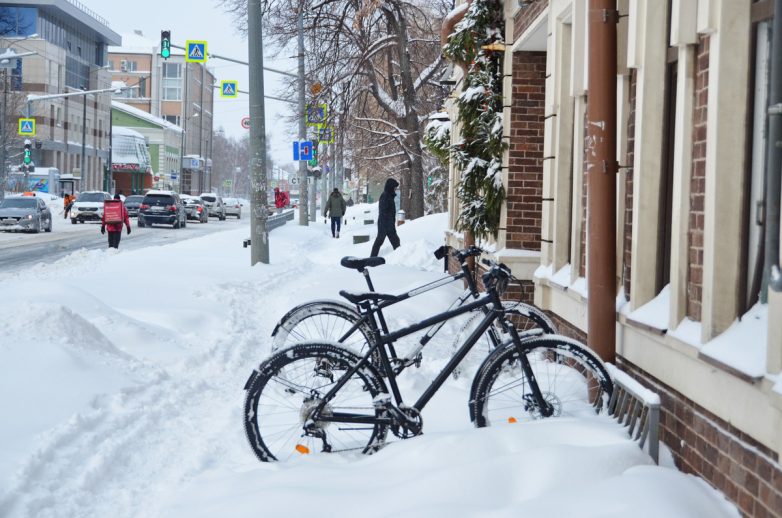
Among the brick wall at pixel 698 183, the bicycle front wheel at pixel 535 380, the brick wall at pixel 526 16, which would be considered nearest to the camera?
the brick wall at pixel 698 183

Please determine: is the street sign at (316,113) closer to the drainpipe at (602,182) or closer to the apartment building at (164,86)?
the drainpipe at (602,182)

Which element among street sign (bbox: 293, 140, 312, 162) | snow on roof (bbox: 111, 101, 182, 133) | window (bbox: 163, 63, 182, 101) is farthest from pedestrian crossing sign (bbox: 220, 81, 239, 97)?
window (bbox: 163, 63, 182, 101)

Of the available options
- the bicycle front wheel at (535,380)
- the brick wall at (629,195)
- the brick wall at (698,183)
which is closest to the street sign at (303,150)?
the brick wall at (629,195)

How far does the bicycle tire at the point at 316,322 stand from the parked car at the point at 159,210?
3724cm

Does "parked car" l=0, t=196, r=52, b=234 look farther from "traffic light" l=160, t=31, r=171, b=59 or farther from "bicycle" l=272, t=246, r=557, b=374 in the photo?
"bicycle" l=272, t=246, r=557, b=374

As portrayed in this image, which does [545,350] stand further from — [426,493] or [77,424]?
[77,424]

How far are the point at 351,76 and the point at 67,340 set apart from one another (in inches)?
792

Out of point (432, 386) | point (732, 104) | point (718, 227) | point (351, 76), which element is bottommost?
point (432, 386)

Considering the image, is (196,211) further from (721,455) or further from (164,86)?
(164,86)

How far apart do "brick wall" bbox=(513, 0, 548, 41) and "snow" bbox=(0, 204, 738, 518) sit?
2884mm

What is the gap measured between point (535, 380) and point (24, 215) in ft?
108

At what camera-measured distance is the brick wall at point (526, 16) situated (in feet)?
30.6

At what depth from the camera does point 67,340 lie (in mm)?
7492

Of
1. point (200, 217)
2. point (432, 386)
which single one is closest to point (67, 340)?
point (432, 386)
